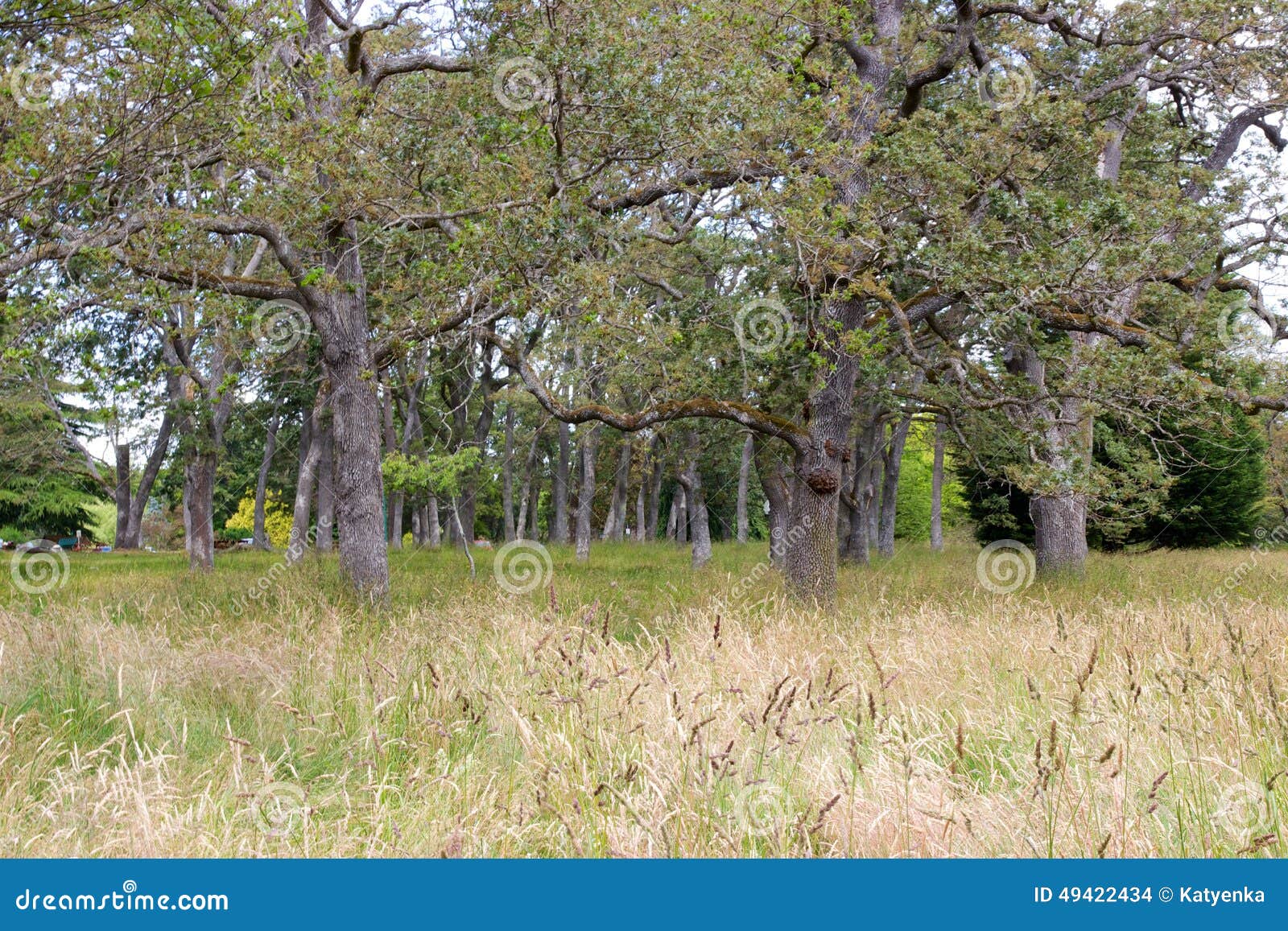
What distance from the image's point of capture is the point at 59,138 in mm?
6844

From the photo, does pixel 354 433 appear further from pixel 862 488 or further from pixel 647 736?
pixel 862 488

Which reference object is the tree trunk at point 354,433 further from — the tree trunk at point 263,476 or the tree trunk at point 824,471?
the tree trunk at point 263,476

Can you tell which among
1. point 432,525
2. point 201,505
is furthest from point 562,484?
point 201,505

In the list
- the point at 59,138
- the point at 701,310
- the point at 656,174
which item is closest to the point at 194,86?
the point at 59,138

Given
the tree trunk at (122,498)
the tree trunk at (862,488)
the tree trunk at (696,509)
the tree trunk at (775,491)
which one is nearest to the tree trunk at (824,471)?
the tree trunk at (775,491)

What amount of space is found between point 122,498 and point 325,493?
37.9 feet

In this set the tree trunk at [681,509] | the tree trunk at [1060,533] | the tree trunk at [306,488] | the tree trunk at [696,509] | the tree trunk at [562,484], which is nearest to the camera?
the tree trunk at [1060,533]

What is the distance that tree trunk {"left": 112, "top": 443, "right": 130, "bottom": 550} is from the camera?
2992 cm

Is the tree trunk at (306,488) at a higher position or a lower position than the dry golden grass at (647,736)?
higher

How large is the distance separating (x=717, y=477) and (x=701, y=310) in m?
28.5

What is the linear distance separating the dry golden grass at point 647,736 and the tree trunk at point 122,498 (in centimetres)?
2447

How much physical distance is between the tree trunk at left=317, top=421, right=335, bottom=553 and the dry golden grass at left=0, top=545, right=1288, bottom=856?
14101 mm

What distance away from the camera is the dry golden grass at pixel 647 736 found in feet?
11.6

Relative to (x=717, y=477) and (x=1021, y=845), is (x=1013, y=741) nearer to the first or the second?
(x=1021, y=845)
